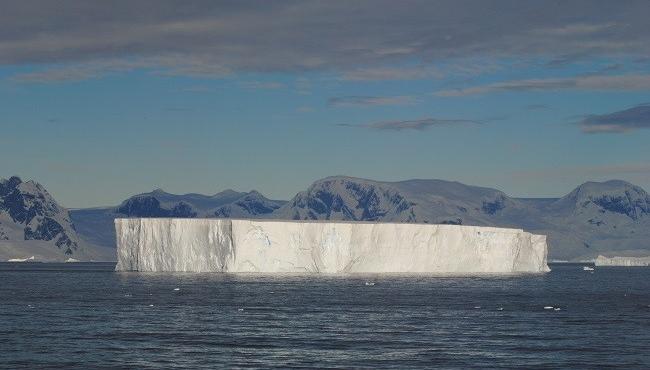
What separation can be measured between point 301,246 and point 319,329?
46.7 meters

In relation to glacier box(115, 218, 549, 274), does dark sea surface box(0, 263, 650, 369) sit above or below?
Result: below

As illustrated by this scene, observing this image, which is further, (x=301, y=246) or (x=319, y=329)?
(x=301, y=246)

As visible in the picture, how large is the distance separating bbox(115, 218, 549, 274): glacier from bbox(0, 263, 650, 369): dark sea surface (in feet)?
54.5

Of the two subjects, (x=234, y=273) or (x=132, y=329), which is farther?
(x=234, y=273)

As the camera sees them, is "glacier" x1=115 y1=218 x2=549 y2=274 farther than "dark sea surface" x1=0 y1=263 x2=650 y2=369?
Yes

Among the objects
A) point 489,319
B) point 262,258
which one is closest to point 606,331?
point 489,319

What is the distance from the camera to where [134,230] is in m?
94.2

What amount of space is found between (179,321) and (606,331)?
59.2ft

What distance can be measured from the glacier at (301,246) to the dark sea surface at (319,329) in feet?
54.5

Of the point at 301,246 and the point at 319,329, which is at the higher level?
the point at 301,246

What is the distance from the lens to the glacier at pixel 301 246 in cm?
8881

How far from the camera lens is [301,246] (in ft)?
297

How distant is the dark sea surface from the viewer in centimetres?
3447

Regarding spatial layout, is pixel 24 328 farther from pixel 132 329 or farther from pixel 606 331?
pixel 606 331
